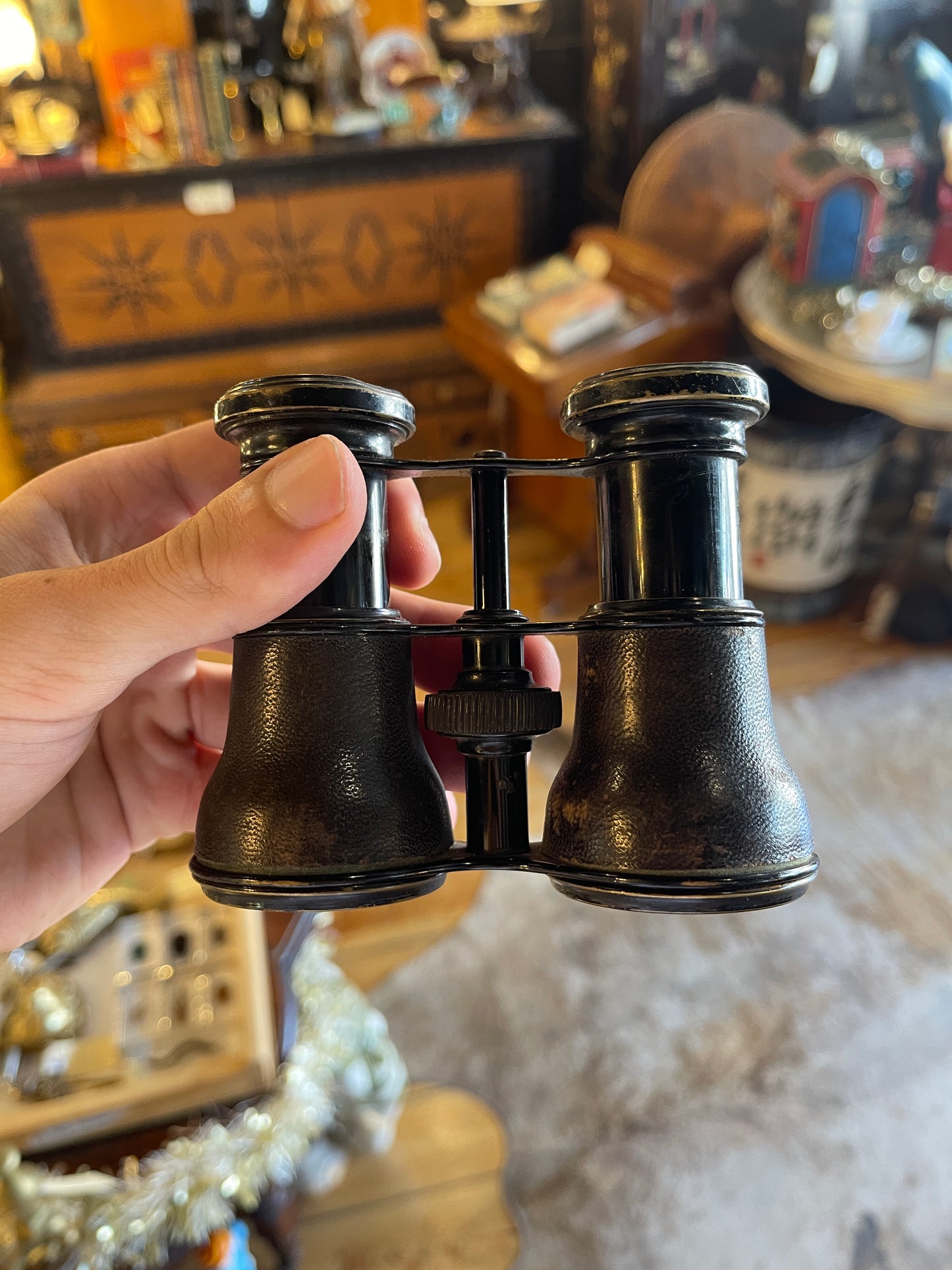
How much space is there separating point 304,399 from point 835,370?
1490mm

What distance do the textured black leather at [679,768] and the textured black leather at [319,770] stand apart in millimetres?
95

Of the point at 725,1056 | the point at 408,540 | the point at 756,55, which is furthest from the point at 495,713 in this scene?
the point at 756,55

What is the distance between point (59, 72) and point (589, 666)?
278cm

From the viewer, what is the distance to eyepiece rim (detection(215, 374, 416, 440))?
529mm

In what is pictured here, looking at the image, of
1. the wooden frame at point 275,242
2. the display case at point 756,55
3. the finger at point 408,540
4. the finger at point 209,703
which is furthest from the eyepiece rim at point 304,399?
the display case at point 756,55

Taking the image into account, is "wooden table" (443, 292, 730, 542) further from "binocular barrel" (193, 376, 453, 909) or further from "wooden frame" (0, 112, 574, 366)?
"binocular barrel" (193, 376, 453, 909)

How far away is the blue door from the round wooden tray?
10 cm

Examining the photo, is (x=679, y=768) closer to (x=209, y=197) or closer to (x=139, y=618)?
(x=139, y=618)

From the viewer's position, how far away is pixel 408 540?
2.62 feet

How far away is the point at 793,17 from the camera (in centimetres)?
234

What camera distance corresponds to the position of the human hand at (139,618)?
513 mm

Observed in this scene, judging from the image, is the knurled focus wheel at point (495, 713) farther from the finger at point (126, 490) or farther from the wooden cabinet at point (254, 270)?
the wooden cabinet at point (254, 270)

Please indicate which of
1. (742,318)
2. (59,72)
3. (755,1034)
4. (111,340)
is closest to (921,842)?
(755,1034)

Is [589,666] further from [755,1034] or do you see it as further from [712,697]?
[755,1034]
